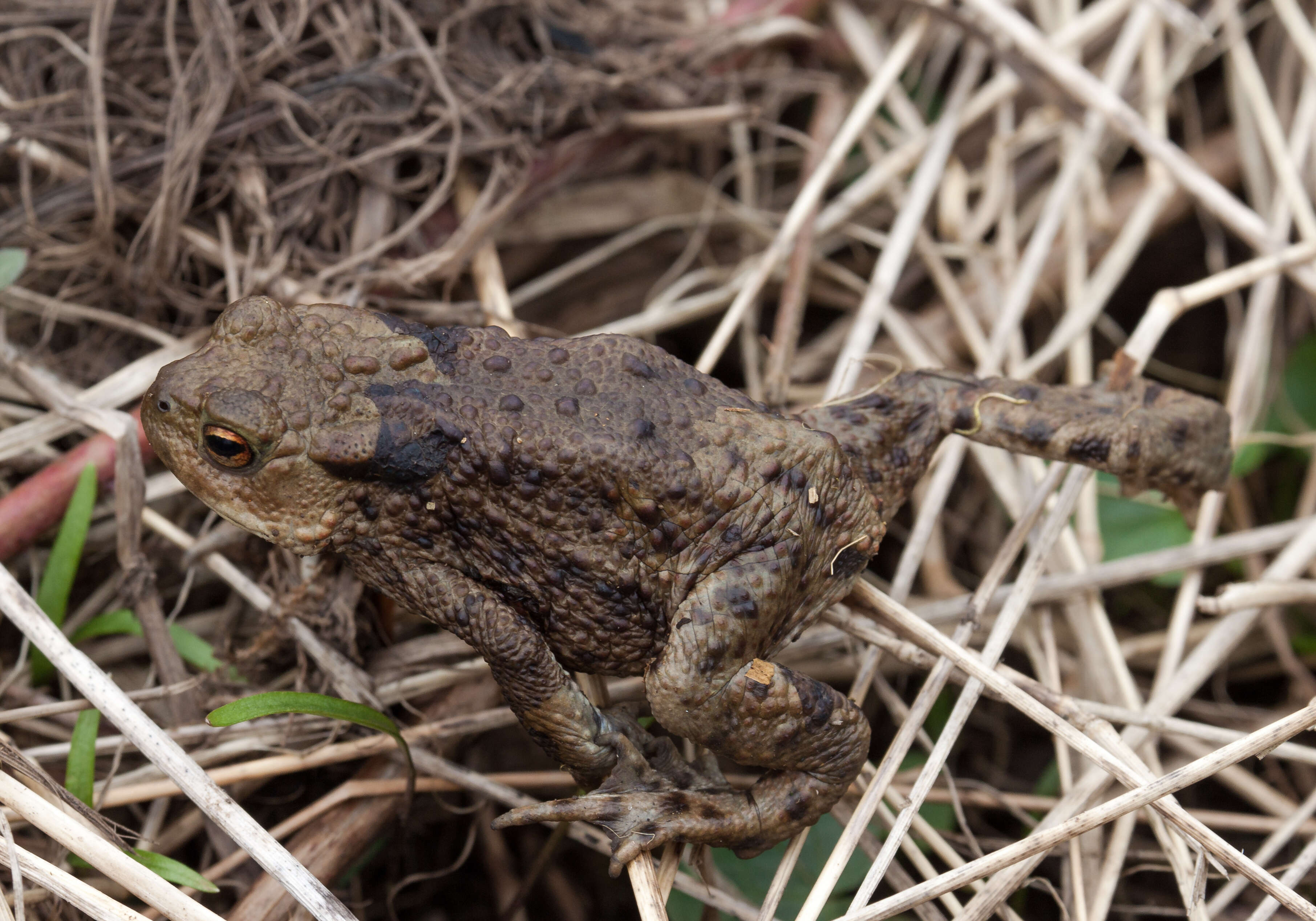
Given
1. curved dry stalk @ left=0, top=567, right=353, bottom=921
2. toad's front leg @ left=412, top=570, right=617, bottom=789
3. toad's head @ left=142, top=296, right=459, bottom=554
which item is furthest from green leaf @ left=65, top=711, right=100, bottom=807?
toad's front leg @ left=412, top=570, right=617, bottom=789

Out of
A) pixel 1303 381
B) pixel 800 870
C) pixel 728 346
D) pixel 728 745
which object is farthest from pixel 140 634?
pixel 1303 381

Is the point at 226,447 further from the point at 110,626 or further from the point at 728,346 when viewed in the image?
the point at 728,346

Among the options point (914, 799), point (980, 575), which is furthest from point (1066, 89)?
point (914, 799)

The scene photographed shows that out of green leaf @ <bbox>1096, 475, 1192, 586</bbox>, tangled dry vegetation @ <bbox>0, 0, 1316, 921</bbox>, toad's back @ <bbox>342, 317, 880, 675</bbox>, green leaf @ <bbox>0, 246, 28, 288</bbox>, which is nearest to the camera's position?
toad's back @ <bbox>342, 317, 880, 675</bbox>

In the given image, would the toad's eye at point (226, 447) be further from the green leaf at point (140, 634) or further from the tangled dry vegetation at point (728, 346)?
the green leaf at point (140, 634)

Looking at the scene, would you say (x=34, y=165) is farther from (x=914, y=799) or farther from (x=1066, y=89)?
(x=1066, y=89)

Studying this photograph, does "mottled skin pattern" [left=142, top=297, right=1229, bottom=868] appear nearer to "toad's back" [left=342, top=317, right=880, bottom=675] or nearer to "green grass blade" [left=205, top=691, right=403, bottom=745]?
"toad's back" [left=342, top=317, right=880, bottom=675]
